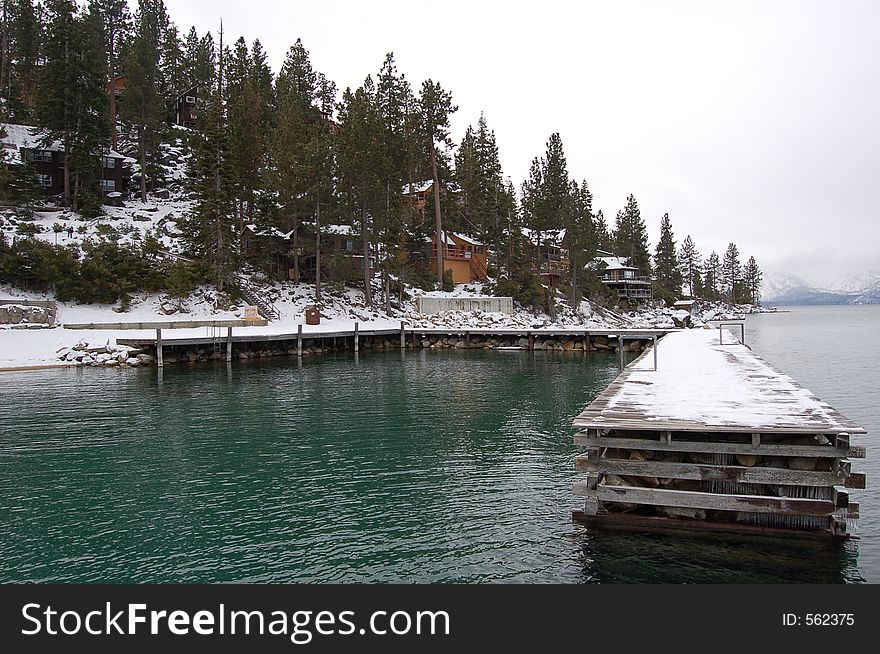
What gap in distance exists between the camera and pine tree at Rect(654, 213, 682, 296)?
121750 mm

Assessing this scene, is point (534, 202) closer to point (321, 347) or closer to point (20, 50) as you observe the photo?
point (321, 347)

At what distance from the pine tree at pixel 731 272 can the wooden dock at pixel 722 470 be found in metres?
171

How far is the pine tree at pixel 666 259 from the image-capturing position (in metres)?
122

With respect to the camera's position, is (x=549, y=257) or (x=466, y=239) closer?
(x=466, y=239)

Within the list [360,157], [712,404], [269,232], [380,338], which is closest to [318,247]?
[269,232]

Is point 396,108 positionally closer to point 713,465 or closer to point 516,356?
point 516,356

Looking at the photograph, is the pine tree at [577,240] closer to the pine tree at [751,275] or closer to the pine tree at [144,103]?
the pine tree at [144,103]

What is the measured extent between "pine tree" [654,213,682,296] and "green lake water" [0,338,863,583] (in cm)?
10631

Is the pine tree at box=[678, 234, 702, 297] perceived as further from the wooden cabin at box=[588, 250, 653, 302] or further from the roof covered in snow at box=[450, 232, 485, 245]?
the roof covered in snow at box=[450, 232, 485, 245]

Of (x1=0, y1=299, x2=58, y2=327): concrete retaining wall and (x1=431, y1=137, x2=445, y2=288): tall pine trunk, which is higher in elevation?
(x1=431, y1=137, x2=445, y2=288): tall pine trunk

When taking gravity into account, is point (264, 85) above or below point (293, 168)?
above

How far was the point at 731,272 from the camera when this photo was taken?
547ft

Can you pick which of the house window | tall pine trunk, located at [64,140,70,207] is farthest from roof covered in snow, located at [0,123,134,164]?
tall pine trunk, located at [64,140,70,207]

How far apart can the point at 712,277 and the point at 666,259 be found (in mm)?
43372
